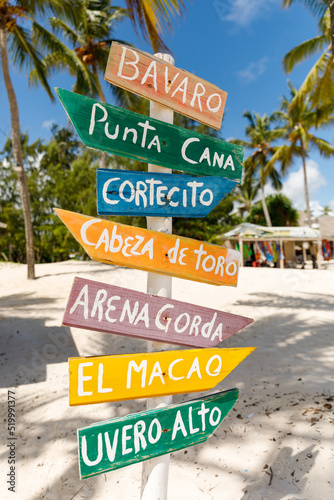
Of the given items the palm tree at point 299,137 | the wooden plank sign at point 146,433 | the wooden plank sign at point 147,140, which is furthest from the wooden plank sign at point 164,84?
the palm tree at point 299,137

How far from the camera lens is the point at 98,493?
218 centimetres

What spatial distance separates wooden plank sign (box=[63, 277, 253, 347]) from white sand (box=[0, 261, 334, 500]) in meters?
1.26

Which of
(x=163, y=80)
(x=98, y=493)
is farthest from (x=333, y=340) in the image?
(x=163, y=80)

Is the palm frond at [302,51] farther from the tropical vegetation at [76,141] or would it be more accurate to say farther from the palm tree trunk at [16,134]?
the palm tree trunk at [16,134]

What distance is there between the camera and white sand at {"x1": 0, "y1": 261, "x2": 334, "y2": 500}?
2119 mm

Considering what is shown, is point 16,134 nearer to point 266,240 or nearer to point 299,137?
point 266,240

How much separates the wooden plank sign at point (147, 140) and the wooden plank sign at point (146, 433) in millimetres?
1115

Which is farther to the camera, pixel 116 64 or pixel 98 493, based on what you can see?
pixel 98 493

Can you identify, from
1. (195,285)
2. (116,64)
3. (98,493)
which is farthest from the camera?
(195,285)

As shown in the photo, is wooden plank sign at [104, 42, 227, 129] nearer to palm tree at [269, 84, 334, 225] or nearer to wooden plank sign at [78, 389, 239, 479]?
wooden plank sign at [78, 389, 239, 479]

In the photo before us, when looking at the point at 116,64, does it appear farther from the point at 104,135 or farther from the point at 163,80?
the point at 104,135

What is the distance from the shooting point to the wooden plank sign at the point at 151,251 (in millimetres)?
1306

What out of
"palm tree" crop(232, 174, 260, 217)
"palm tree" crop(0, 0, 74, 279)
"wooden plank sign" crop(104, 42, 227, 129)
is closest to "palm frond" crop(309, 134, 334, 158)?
"palm tree" crop(232, 174, 260, 217)

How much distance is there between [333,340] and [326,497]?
316 centimetres
